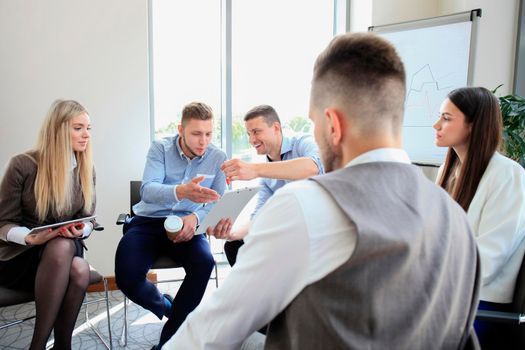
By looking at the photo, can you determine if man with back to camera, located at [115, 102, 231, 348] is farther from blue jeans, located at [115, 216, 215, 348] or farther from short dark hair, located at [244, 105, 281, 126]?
short dark hair, located at [244, 105, 281, 126]

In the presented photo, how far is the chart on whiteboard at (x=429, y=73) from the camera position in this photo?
9.67ft

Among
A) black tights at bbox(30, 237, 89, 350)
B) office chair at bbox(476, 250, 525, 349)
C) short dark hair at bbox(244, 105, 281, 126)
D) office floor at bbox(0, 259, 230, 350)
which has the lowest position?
office floor at bbox(0, 259, 230, 350)

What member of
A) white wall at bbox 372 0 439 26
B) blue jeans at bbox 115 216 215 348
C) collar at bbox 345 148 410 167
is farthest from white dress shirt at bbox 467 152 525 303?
white wall at bbox 372 0 439 26

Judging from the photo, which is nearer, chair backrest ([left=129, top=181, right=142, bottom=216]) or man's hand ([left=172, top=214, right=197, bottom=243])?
man's hand ([left=172, top=214, right=197, bottom=243])

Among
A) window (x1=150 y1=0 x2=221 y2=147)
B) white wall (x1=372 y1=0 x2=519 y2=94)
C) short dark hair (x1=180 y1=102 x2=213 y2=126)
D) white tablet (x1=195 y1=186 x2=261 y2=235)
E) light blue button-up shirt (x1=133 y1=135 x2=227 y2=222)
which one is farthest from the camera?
window (x1=150 y1=0 x2=221 y2=147)

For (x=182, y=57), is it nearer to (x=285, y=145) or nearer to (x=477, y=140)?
(x=285, y=145)

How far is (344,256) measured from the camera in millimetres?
612

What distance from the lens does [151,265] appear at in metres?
2.15

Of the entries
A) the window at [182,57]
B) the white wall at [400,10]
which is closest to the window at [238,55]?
the window at [182,57]

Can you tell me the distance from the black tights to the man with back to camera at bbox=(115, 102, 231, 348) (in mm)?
204

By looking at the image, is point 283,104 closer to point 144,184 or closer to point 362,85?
point 144,184

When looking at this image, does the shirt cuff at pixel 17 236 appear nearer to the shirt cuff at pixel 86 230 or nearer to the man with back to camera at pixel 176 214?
the shirt cuff at pixel 86 230

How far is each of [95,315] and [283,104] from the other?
7.93ft

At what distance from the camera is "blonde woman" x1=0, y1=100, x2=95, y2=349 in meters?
1.84
